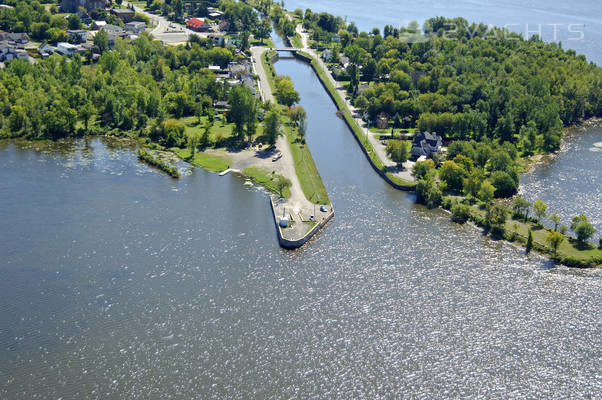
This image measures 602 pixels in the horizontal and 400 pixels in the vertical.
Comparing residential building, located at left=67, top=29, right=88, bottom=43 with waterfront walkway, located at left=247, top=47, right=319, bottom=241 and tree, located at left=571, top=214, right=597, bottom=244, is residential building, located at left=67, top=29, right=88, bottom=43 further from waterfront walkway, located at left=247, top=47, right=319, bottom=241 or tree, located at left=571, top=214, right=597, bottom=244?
tree, located at left=571, top=214, right=597, bottom=244

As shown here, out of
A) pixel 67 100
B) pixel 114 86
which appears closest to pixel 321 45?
pixel 114 86

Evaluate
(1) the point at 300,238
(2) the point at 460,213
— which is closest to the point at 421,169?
(2) the point at 460,213

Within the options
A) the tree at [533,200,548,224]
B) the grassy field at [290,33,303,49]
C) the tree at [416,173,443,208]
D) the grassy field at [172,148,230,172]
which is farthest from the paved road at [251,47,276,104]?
the tree at [533,200,548,224]

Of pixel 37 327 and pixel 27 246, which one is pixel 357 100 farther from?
pixel 37 327

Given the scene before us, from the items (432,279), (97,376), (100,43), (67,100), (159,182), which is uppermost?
(100,43)

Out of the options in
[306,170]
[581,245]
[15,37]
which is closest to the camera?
[581,245]

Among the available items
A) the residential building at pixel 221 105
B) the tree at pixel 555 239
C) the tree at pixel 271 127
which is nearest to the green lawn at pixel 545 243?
the tree at pixel 555 239

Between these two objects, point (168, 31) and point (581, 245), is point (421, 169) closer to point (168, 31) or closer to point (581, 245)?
point (581, 245)

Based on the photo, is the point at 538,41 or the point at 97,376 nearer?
the point at 97,376
